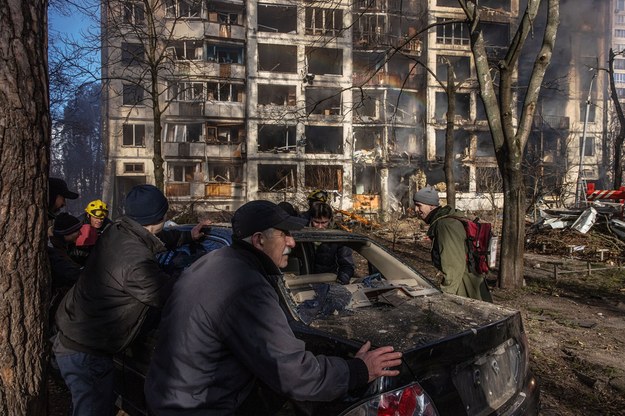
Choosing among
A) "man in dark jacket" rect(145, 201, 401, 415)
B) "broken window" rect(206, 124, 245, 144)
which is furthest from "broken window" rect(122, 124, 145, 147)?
"man in dark jacket" rect(145, 201, 401, 415)

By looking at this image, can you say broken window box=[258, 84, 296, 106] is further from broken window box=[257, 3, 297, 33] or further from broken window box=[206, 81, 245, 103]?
broken window box=[257, 3, 297, 33]

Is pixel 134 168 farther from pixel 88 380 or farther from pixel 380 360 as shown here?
pixel 380 360

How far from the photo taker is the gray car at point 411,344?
83.2 inches

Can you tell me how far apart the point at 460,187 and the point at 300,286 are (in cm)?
4166

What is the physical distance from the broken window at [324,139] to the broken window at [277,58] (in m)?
5.30

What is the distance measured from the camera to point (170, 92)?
38.6 metres

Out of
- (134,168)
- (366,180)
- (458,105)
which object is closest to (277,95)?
(366,180)

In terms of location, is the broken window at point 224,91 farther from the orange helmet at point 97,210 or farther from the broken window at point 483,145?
the orange helmet at point 97,210

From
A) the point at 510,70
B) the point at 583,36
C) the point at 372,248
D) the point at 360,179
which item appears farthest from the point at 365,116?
the point at 372,248

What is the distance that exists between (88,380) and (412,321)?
1959 mm

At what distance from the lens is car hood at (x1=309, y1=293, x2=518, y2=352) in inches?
94.6

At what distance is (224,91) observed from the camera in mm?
38281

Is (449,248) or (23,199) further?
(449,248)

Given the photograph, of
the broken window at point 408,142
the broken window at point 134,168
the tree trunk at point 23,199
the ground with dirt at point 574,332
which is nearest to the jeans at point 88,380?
the tree trunk at point 23,199
